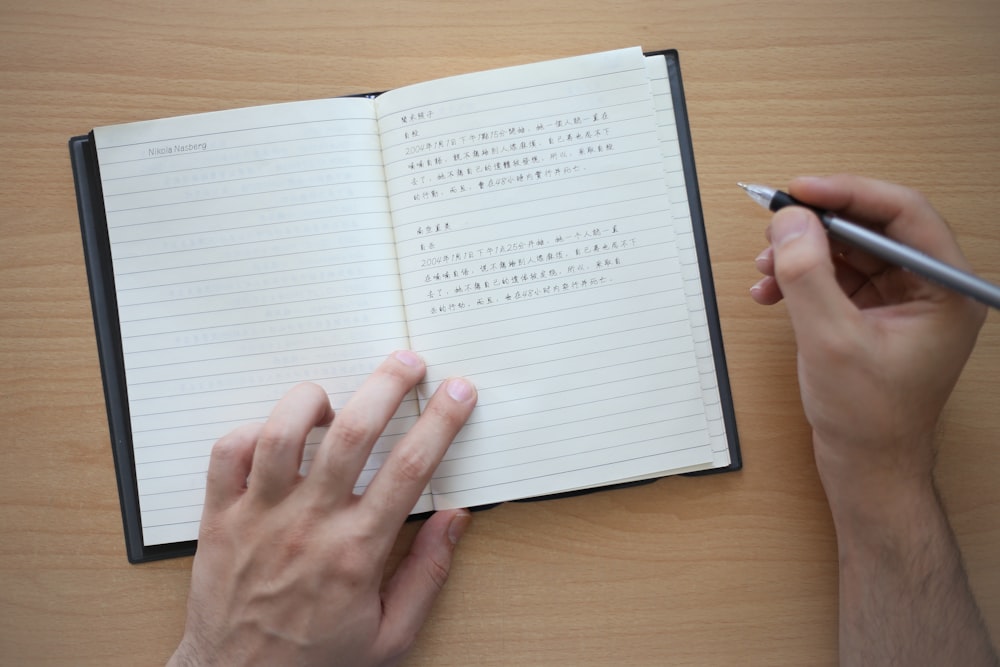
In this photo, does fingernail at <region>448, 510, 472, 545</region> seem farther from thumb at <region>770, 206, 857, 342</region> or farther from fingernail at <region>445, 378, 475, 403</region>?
thumb at <region>770, 206, 857, 342</region>

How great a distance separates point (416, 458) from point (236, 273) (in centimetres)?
26

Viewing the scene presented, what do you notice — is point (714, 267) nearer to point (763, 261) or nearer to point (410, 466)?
point (763, 261)

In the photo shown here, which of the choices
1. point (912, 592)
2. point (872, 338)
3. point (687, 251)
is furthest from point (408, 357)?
point (912, 592)

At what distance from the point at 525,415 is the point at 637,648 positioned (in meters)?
0.26

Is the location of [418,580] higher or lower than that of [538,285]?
lower

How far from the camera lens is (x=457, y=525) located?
2.31 ft

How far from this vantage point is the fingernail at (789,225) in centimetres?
58

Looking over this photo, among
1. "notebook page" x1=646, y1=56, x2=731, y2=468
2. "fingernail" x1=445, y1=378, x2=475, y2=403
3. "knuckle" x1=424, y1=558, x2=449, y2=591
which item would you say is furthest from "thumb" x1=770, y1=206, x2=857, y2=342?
"knuckle" x1=424, y1=558, x2=449, y2=591

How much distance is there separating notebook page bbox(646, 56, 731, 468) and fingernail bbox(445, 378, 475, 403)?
23 cm

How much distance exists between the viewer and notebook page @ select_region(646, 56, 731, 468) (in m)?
0.72

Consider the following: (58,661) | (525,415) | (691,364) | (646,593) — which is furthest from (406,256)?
(58,661)

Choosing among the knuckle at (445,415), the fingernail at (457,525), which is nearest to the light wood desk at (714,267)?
the fingernail at (457,525)

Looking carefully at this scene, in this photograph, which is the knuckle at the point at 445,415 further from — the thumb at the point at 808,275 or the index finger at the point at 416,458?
the thumb at the point at 808,275

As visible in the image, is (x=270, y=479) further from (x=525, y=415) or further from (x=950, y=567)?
(x=950, y=567)
